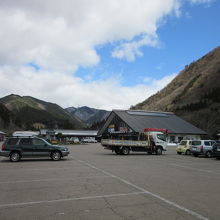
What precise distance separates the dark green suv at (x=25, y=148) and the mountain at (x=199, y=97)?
55310mm

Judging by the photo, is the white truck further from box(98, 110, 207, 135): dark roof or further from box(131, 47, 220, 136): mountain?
box(131, 47, 220, 136): mountain

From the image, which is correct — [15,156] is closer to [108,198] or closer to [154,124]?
[108,198]

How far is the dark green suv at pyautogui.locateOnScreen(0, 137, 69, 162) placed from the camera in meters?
18.8

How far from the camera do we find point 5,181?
10641mm

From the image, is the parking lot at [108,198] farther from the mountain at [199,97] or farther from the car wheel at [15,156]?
the mountain at [199,97]

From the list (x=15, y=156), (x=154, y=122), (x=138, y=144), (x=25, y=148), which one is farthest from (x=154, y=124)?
(x=15, y=156)

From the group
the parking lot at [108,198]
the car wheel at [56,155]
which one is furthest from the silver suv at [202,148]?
the parking lot at [108,198]

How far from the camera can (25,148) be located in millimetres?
18922

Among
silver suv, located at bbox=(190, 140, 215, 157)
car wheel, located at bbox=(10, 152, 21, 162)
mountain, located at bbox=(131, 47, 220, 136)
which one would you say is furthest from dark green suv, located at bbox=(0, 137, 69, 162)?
mountain, located at bbox=(131, 47, 220, 136)

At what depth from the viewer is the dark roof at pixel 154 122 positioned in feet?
211

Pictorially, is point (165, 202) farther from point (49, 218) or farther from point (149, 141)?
point (149, 141)

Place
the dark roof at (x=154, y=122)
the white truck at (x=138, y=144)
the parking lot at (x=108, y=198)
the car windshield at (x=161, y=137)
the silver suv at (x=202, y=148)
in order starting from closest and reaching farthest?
1. the parking lot at (x=108, y=198)
2. the silver suv at (x=202, y=148)
3. the white truck at (x=138, y=144)
4. the car windshield at (x=161, y=137)
5. the dark roof at (x=154, y=122)

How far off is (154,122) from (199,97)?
55.6m

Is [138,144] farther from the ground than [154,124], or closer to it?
closer to it
